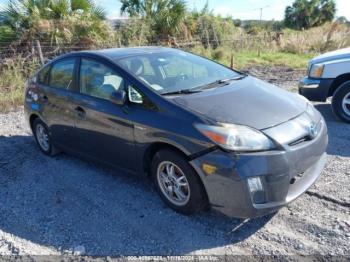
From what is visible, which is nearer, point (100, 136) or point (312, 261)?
point (312, 261)

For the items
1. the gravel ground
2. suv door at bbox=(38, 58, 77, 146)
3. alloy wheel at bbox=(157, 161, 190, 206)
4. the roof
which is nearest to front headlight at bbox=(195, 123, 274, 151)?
alloy wheel at bbox=(157, 161, 190, 206)

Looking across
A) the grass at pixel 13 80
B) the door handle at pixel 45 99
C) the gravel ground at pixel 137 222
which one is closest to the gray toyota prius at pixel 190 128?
the door handle at pixel 45 99

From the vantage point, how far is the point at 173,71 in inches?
157

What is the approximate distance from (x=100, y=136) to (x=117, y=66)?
79 cm

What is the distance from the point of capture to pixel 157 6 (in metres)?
13.7

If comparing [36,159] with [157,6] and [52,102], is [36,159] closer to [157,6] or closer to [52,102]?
[52,102]

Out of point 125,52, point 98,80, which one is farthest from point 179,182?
point 125,52

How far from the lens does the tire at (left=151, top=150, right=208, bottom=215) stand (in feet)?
10.3

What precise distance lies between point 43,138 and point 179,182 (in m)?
2.77

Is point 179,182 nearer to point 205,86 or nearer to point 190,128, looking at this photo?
point 190,128

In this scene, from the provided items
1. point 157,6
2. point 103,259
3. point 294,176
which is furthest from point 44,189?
point 157,6

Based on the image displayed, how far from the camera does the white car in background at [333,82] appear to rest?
5.70 meters

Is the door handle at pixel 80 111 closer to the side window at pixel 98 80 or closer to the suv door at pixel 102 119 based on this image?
the suv door at pixel 102 119

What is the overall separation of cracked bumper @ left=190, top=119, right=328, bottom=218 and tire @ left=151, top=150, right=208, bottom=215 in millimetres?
107
